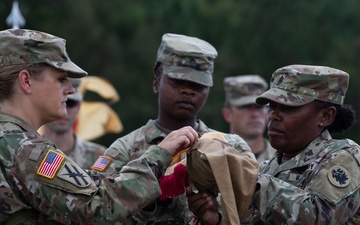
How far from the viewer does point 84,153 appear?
1178 centimetres

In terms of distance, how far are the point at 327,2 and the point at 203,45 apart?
3141 centimetres

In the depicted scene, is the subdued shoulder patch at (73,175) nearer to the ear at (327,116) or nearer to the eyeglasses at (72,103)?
the ear at (327,116)

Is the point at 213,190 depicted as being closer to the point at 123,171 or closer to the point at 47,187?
the point at 123,171

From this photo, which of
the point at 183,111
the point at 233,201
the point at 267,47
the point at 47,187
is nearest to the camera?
the point at 47,187

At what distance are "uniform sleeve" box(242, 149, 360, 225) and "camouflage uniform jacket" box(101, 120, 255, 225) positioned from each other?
1.15 ft

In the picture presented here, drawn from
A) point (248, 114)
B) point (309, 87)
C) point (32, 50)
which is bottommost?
point (248, 114)

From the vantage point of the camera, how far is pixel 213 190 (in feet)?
21.1

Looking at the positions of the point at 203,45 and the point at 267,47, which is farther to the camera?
the point at 267,47

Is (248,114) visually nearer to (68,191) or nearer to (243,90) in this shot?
Answer: (243,90)

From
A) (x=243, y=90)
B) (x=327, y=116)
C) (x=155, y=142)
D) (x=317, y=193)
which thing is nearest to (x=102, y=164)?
(x=155, y=142)

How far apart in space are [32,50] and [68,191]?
2.57 ft

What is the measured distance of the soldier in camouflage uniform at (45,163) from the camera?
228 inches

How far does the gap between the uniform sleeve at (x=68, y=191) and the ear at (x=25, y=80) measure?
326 millimetres

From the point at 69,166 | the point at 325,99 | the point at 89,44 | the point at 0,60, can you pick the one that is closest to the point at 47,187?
the point at 69,166
